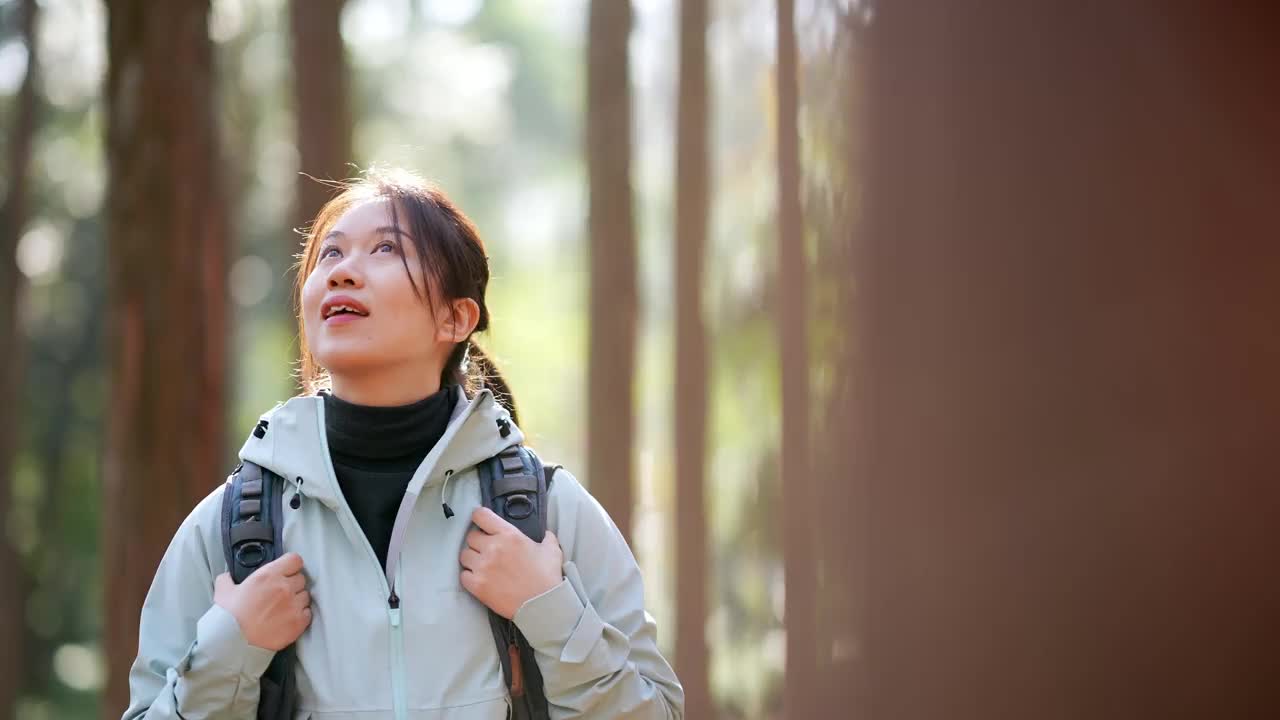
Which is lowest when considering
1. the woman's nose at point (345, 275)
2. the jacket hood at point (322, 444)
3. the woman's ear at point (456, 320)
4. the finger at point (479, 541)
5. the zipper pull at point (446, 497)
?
the finger at point (479, 541)

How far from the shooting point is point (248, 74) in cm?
278

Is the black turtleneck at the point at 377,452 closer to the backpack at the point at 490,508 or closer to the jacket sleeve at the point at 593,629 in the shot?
the backpack at the point at 490,508

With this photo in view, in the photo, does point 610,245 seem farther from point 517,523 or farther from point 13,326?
point 517,523

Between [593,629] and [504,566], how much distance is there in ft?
0.39

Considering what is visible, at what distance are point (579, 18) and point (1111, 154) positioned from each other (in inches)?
53.5

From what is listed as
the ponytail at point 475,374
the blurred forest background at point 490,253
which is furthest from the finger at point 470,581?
the blurred forest background at point 490,253

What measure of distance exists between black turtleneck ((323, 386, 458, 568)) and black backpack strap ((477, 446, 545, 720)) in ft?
0.28

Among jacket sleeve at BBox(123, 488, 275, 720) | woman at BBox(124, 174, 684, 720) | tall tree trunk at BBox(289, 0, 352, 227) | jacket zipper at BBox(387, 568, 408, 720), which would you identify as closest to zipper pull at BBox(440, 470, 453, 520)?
woman at BBox(124, 174, 684, 720)

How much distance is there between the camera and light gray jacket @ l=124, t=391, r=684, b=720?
1.26 meters

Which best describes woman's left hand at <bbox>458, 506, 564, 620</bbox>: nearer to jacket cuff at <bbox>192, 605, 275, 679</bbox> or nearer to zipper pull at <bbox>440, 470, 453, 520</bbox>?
zipper pull at <bbox>440, 470, 453, 520</bbox>

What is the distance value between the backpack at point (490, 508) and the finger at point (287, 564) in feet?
0.09

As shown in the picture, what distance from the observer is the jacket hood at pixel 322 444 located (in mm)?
1322

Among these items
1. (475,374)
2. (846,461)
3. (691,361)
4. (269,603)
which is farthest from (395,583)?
(846,461)

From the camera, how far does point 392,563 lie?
1.33 meters
